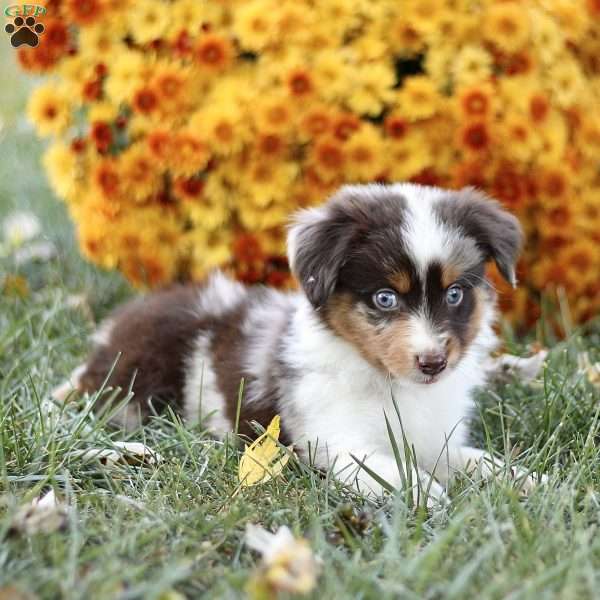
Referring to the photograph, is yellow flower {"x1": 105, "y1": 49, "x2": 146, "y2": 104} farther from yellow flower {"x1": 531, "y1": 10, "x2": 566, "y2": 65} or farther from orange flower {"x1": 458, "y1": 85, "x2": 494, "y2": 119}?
yellow flower {"x1": 531, "y1": 10, "x2": 566, "y2": 65}

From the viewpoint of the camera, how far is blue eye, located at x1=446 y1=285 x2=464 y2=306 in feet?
12.7

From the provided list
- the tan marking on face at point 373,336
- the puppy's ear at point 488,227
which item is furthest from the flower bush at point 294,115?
the tan marking on face at point 373,336

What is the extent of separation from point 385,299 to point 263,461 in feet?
2.66

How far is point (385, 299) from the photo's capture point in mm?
3820

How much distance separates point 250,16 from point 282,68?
0.32 meters

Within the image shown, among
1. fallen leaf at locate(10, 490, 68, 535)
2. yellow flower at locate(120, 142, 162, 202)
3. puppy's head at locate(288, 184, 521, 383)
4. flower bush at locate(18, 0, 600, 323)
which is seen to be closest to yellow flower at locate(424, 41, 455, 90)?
flower bush at locate(18, 0, 600, 323)

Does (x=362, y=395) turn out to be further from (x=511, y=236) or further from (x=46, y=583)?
(x=46, y=583)

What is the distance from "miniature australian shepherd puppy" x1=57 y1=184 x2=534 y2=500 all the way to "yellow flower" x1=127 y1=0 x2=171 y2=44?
5.84ft

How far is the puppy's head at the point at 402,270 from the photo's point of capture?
374cm

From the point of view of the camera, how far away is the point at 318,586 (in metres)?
2.64

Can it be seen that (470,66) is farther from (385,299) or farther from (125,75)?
(385,299)

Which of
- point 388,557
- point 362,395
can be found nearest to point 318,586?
point 388,557

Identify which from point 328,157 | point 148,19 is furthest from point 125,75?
point 328,157

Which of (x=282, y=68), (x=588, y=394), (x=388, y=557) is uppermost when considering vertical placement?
(x=282, y=68)
